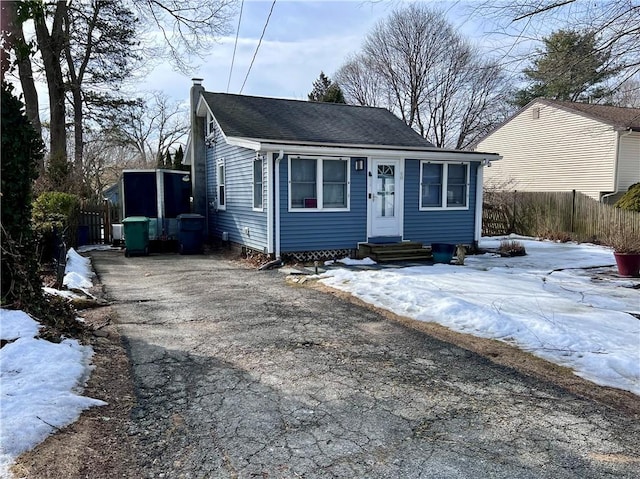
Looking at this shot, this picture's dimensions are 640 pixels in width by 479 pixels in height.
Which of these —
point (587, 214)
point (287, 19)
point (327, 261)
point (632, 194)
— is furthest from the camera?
point (587, 214)

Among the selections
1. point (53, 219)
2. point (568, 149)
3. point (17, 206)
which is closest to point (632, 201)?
point (568, 149)

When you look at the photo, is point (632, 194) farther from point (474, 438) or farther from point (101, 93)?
point (101, 93)

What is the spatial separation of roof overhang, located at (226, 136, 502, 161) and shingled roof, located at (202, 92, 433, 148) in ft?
4.02

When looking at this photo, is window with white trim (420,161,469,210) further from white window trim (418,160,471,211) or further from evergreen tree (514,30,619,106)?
evergreen tree (514,30,619,106)

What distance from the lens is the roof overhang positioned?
34.1ft

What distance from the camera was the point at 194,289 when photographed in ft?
27.2

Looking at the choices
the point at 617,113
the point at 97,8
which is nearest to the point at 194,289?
the point at 97,8

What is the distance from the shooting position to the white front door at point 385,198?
38.8ft

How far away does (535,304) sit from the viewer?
6.92 meters

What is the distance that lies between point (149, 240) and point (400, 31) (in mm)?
25666

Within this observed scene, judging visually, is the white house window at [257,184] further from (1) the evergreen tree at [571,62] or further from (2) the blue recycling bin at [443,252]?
(1) the evergreen tree at [571,62]

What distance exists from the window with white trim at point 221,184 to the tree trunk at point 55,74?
572 cm

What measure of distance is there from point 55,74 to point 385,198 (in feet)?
45.0

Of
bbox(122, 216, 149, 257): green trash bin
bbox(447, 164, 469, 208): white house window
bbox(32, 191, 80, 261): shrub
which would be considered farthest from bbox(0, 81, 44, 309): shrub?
bbox(447, 164, 469, 208): white house window
